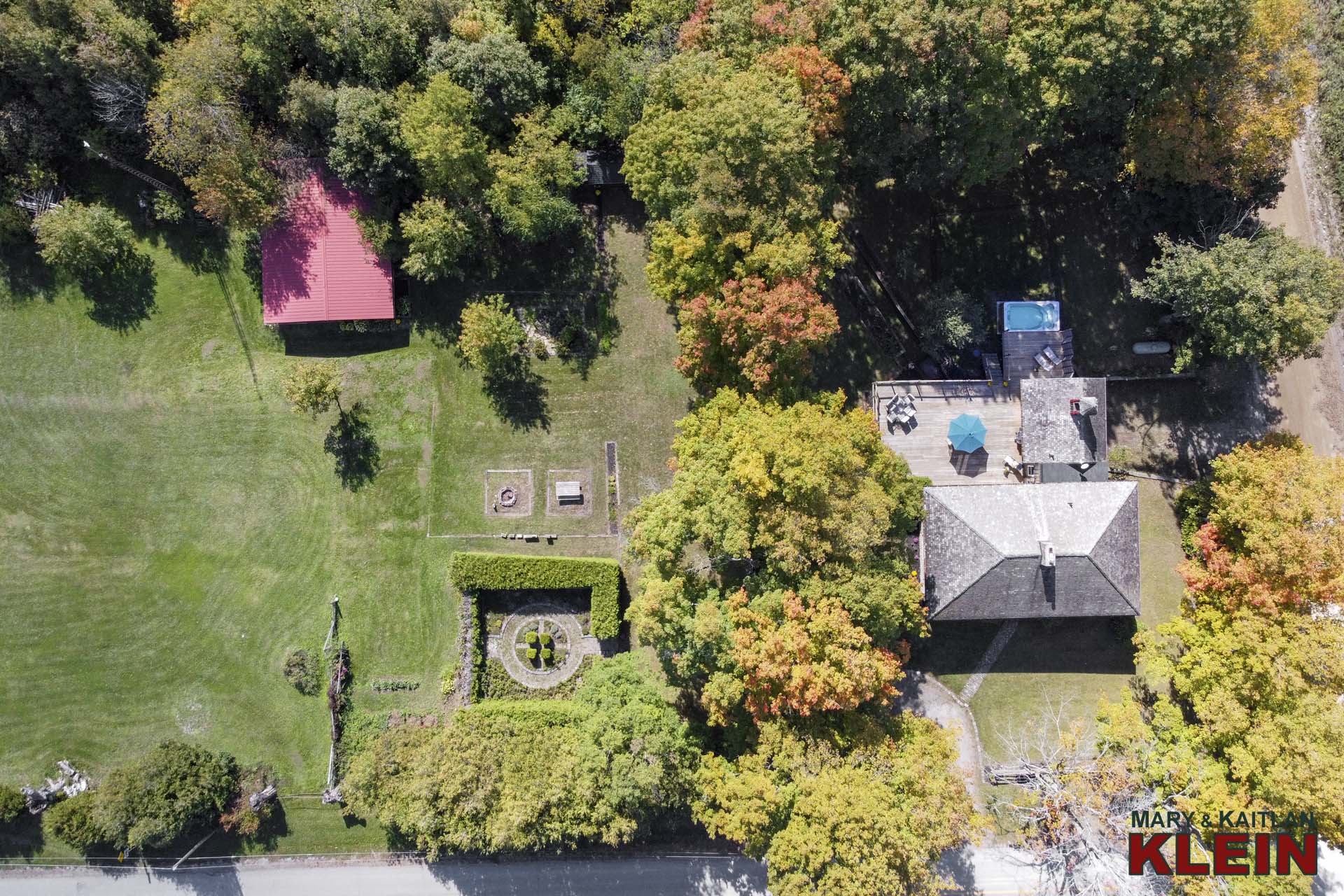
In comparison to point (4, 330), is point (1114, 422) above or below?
below

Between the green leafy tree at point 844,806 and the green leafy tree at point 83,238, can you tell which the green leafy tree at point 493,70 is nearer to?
the green leafy tree at point 83,238

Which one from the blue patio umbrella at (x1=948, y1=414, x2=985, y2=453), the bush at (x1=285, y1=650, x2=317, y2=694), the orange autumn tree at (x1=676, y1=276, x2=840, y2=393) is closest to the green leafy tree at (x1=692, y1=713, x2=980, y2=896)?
the blue patio umbrella at (x1=948, y1=414, x2=985, y2=453)

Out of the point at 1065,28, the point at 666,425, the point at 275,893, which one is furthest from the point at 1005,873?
the point at 1065,28

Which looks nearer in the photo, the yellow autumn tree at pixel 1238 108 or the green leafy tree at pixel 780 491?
the green leafy tree at pixel 780 491

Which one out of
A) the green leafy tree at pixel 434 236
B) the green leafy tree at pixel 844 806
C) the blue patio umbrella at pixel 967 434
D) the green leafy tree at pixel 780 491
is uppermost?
the green leafy tree at pixel 434 236

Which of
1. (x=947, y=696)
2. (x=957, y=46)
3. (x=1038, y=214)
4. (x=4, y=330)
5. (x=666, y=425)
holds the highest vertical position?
(x=957, y=46)

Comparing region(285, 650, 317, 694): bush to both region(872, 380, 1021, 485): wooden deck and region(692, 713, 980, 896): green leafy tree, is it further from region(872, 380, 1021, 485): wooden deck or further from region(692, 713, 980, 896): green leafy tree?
region(872, 380, 1021, 485): wooden deck

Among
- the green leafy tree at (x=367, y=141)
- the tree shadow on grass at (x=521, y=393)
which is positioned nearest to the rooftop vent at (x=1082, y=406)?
the tree shadow on grass at (x=521, y=393)

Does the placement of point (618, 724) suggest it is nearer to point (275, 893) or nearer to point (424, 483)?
point (424, 483)
